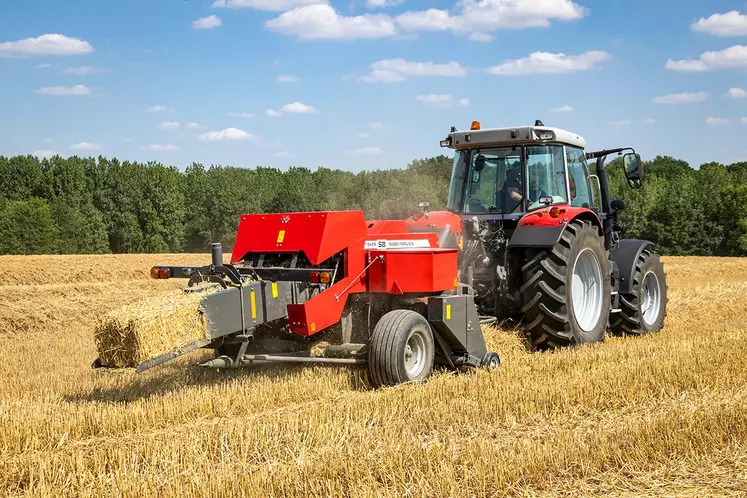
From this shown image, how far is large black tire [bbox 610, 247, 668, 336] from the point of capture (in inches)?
369

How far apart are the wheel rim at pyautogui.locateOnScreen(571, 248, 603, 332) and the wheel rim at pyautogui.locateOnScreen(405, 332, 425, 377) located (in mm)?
2477

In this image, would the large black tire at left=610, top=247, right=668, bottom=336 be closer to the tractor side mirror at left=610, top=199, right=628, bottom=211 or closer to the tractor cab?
the tractor side mirror at left=610, top=199, right=628, bottom=211

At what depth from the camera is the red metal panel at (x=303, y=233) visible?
642cm

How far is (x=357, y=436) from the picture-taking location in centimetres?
482

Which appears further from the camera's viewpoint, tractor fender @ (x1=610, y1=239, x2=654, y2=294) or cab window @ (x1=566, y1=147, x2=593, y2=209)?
tractor fender @ (x1=610, y1=239, x2=654, y2=294)

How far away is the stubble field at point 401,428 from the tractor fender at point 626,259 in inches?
44.1

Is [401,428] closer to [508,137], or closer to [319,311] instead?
[319,311]

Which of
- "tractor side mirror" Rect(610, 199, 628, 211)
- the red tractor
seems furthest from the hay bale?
"tractor side mirror" Rect(610, 199, 628, 211)

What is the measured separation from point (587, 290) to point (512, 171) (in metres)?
1.58

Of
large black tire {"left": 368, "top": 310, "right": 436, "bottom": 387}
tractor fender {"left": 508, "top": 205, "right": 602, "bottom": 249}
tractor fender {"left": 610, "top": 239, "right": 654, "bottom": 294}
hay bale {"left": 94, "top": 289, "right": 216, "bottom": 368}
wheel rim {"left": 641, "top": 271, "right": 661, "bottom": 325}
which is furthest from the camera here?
wheel rim {"left": 641, "top": 271, "right": 661, "bottom": 325}

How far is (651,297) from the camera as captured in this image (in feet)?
32.8

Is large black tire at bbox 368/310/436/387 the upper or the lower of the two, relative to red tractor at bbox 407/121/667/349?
lower

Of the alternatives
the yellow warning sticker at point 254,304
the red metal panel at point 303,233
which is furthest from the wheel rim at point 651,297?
the yellow warning sticker at point 254,304

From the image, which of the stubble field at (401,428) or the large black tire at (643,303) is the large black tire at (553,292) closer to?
the stubble field at (401,428)
